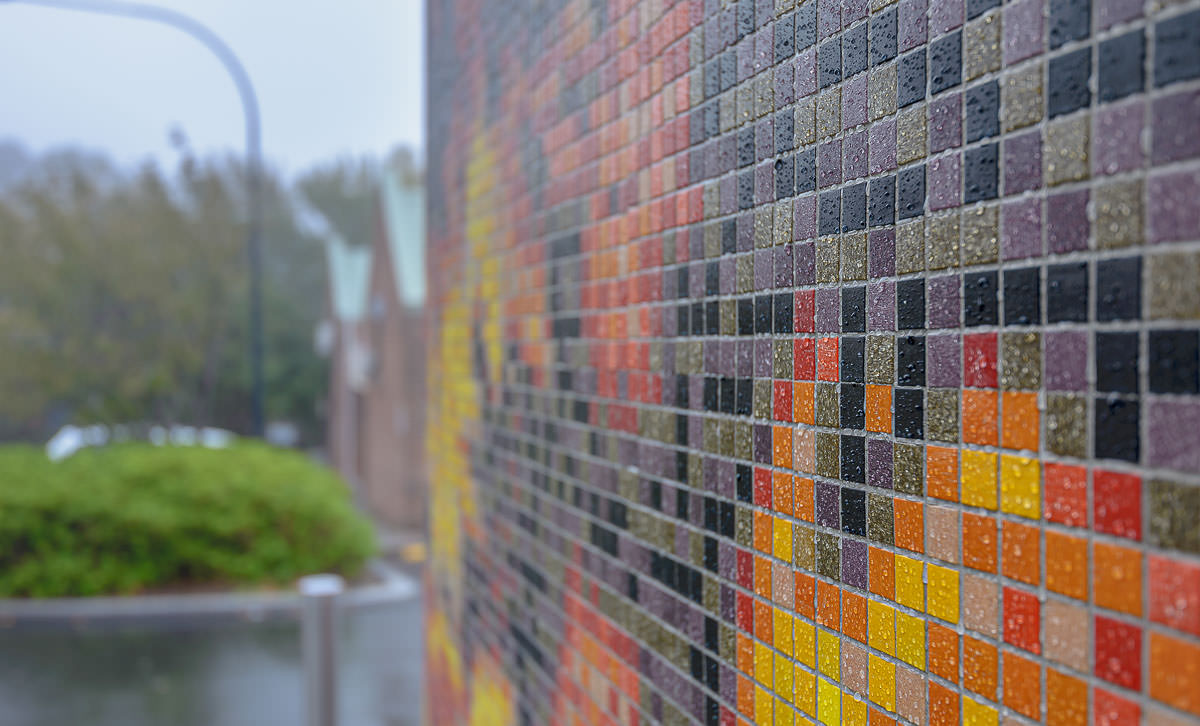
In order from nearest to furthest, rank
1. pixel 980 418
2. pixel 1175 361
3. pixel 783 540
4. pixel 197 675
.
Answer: pixel 1175 361, pixel 980 418, pixel 783 540, pixel 197 675

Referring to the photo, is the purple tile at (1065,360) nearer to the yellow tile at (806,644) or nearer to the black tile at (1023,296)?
the black tile at (1023,296)

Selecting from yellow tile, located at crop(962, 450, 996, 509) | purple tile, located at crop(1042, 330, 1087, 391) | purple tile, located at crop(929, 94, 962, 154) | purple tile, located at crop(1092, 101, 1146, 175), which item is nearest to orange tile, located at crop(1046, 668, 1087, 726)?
yellow tile, located at crop(962, 450, 996, 509)

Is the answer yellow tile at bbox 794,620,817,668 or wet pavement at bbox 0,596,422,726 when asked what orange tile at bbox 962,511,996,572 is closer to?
yellow tile at bbox 794,620,817,668

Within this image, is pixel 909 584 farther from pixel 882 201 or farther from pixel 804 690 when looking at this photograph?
pixel 882 201

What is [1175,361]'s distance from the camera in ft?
3.12

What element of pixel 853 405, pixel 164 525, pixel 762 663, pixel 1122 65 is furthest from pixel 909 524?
pixel 164 525

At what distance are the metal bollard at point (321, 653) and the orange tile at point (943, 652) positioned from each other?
5021mm

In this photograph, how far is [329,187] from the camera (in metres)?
56.9

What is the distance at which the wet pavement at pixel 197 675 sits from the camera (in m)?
8.18

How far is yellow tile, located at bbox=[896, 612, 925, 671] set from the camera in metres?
1.35

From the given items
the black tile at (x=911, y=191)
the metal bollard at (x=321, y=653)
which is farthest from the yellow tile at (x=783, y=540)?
the metal bollard at (x=321, y=653)

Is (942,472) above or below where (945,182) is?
below

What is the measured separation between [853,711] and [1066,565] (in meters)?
0.52

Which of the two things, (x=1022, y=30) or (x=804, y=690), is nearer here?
(x=1022, y=30)
